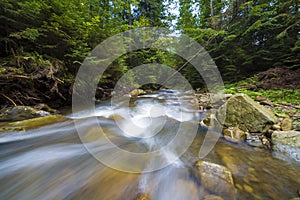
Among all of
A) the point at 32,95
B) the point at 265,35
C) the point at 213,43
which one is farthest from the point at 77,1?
the point at 265,35

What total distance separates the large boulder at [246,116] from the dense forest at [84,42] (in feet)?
13.9

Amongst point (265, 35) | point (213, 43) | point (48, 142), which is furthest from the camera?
point (213, 43)

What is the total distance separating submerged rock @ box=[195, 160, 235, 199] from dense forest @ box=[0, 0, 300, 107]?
4702mm

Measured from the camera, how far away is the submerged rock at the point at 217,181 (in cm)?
137

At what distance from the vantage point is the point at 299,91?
4320 mm

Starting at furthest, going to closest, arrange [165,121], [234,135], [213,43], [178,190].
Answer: [213,43] → [165,121] → [234,135] → [178,190]

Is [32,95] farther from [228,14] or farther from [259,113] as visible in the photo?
[228,14]

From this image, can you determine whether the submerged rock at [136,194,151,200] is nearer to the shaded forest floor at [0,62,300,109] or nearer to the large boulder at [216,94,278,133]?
the large boulder at [216,94,278,133]

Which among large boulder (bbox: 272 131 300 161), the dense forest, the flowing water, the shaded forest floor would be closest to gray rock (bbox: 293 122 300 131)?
large boulder (bbox: 272 131 300 161)

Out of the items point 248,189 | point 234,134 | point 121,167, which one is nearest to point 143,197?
point 121,167

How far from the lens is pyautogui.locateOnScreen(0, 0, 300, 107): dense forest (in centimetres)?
366

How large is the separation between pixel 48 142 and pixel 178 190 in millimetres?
2529

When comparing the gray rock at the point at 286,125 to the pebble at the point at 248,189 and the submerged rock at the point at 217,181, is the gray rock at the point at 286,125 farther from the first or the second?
the submerged rock at the point at 217,181

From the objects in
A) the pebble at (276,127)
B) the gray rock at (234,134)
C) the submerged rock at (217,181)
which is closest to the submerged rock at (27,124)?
the submerged rock at (217,181)
